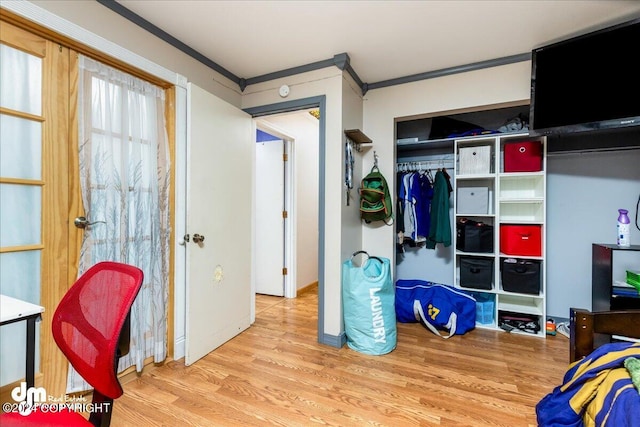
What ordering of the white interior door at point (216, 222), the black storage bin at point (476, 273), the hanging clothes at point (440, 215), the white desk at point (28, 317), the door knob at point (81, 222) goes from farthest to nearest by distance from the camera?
1. the hanging clothes at point (440, 215)
2. the black storage bin at point (476, 273)
3. the white interior door at point (216, 222)
4. the door knob at point (81, 222)
5. the white desk at point (28, 317)

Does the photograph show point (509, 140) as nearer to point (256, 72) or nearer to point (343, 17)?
point (343, 17)

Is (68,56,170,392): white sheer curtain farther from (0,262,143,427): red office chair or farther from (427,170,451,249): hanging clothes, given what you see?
(427,170,451,249): hanging clothes

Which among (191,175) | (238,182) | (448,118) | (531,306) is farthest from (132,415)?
(448,118)

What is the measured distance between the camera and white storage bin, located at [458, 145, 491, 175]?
107 inches

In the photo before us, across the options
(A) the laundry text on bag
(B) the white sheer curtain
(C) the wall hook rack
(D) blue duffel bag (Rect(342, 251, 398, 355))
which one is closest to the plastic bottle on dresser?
(D) blue duffel bag (Rect(342, 251, 398, 355))

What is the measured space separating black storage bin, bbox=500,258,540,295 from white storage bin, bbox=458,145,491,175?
88 cm

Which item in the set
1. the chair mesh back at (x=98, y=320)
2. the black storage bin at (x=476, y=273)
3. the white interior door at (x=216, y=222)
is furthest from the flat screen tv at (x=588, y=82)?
the chair mesh back at (x=98, y=320)

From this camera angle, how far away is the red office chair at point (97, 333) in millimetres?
817

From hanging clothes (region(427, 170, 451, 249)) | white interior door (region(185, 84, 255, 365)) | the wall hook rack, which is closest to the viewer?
white interior door (region(185, 84, 255, 365))

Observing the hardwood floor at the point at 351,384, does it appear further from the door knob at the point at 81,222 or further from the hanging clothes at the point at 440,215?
the door knob at the point at 81,222

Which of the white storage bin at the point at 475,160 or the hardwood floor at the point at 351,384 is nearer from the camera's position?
the hardwood floor at the point at 351,384

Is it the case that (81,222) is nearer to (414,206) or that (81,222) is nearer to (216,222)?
(216,222)

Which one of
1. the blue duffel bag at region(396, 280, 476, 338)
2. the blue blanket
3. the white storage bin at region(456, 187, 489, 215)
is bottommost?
the blue duffel bag at region(396, 280, 476, 338)

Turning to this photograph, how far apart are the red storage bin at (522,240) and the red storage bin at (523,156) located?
533 millimetres
